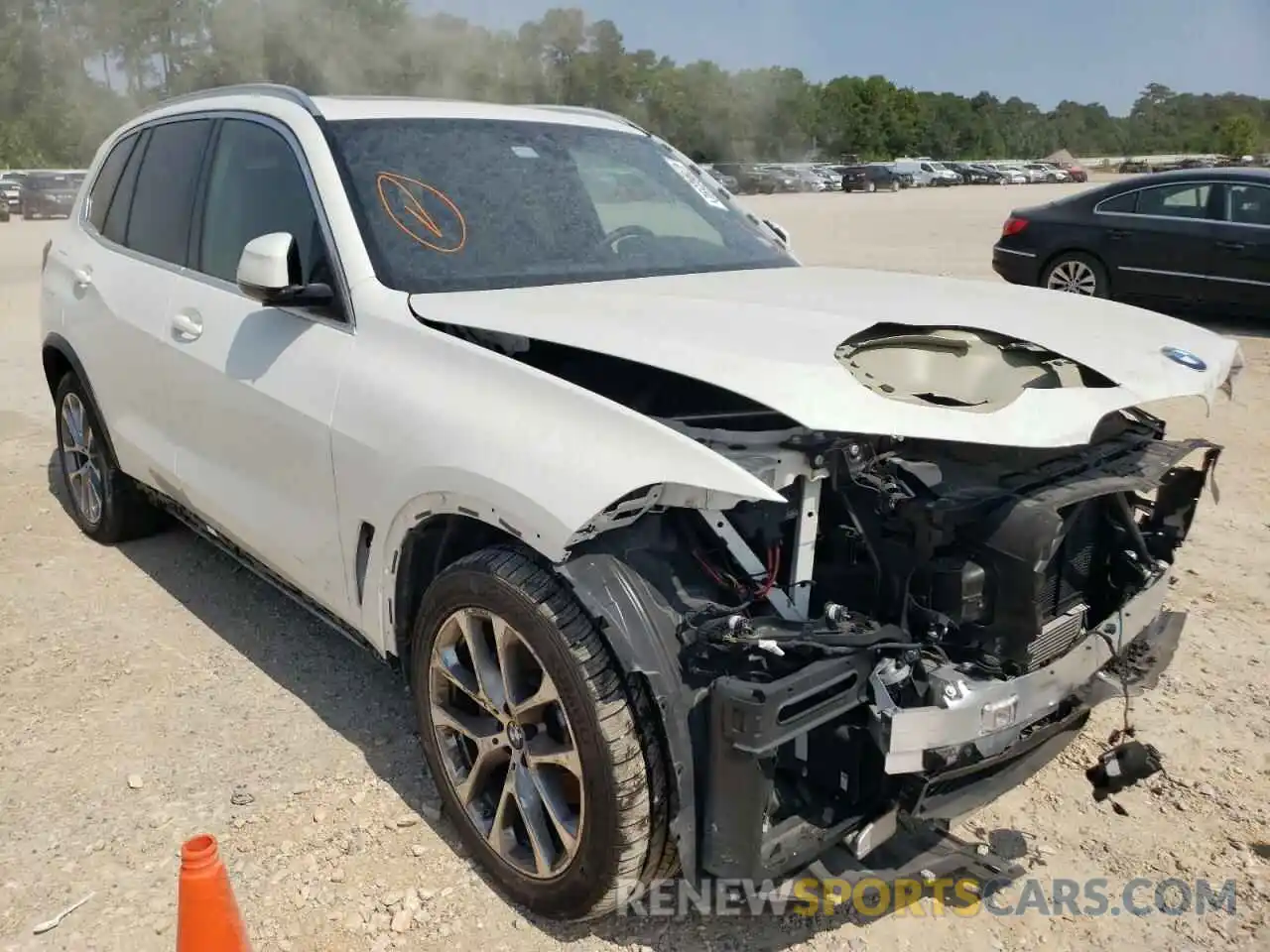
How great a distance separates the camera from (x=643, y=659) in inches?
91.5

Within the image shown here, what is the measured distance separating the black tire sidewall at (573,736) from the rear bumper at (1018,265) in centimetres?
979

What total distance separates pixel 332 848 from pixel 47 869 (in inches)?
30.0

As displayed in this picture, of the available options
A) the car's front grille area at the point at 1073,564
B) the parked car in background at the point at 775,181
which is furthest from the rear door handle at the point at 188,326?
the parked car in background at the point at 775,181

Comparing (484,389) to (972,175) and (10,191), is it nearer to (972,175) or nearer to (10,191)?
(10,191)

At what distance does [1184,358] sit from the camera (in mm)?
2873

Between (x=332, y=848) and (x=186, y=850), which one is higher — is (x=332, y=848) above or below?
below

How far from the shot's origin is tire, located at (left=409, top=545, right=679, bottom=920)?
7.90 ft

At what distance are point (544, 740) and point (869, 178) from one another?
56003 mm

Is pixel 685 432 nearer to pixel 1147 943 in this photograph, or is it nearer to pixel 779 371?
pixel 779 371

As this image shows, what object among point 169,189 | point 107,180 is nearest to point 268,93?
point 169,189

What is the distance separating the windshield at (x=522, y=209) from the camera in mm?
3305

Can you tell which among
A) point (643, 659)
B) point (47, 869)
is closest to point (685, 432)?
point (643, 659)

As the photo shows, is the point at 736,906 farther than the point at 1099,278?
No

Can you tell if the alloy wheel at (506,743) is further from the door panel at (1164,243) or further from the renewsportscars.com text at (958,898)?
the door panel at (1164,243)
